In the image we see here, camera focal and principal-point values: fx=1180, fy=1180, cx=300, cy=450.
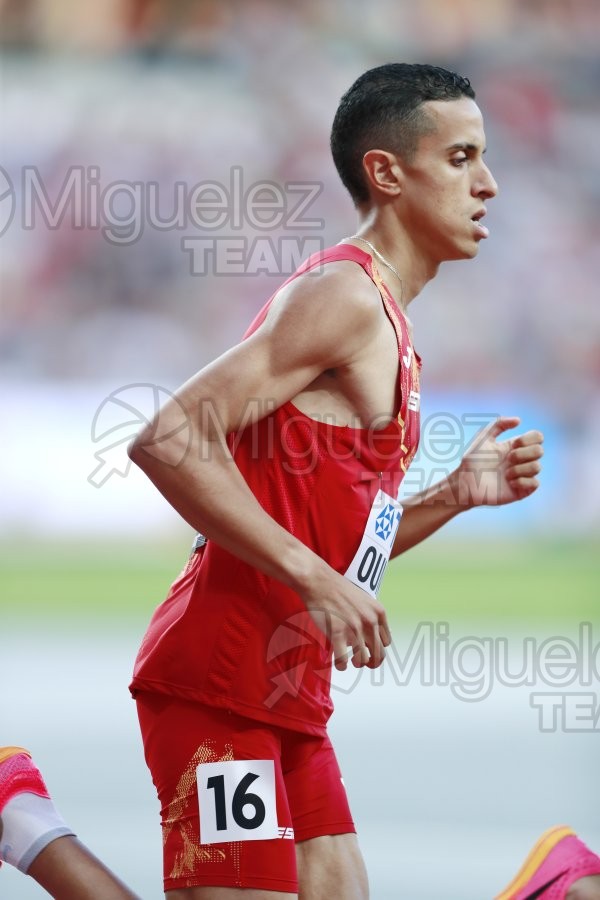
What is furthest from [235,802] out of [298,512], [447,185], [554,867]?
[447,185]

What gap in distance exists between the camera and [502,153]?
10016 millimetres

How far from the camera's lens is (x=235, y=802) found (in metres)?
1.83

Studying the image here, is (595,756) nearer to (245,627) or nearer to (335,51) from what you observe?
(245,627)

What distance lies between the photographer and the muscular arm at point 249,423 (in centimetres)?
173

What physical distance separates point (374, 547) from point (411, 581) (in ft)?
20.5

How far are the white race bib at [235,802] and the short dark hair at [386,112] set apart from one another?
41.2 inches

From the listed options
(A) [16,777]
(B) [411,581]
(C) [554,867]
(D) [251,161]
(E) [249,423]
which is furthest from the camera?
(D) [251,161]

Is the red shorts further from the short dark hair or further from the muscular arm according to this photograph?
the short dark hair

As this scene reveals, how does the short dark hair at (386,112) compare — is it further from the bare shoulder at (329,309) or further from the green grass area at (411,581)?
the green grass area at (411,581)

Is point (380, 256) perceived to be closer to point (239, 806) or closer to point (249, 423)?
point (249, 423)

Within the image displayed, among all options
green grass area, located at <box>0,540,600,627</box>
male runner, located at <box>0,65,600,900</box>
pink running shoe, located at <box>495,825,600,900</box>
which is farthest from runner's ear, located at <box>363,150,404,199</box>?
green grass area, located at <box>0,540,600,627</box>

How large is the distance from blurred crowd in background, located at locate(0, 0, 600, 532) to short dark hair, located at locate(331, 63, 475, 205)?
6966 millimetres

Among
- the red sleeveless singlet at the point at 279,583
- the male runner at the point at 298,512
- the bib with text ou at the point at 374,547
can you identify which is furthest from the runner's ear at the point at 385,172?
the bib with text ou at the point at 374,547

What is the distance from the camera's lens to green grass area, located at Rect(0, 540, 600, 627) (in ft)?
24.9
